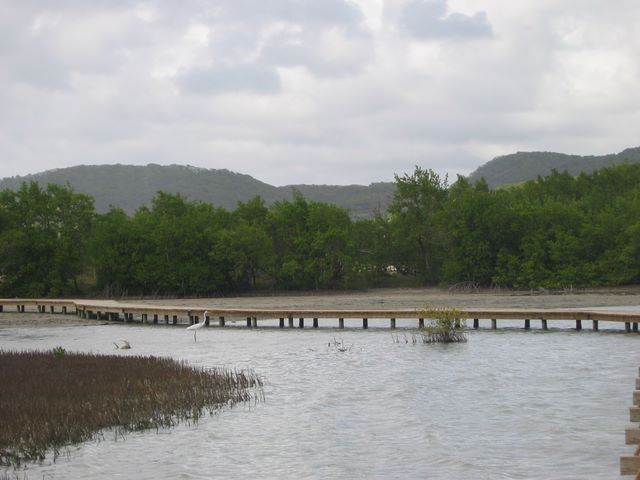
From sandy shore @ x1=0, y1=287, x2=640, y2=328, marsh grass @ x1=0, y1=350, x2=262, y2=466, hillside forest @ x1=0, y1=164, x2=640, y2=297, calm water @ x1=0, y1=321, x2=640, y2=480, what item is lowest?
calm water @ x1=0, y1=321, x2=640, y2=480

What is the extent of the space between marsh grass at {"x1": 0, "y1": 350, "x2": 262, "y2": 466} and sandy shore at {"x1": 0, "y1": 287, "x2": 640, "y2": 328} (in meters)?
24.7

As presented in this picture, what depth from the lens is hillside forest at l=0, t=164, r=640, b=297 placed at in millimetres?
68812

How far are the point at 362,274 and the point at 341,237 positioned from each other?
3735mm

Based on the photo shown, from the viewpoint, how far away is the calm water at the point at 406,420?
1473 centimetres

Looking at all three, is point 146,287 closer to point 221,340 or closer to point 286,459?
point 221,340

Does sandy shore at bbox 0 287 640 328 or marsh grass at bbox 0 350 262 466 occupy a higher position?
sandy shore at bbox 0 287 640 328

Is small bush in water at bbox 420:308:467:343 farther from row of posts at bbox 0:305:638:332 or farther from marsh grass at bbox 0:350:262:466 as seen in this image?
marsh grass at bbox 0:350:262:466

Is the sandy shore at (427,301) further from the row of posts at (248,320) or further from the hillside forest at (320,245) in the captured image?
the hillside forest at (320,245)

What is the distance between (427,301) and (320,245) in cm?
1689

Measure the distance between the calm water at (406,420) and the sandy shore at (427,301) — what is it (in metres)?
19.5

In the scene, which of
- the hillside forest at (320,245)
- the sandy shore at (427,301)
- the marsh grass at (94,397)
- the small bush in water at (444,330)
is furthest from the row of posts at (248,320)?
the marsh grass at (94,397)

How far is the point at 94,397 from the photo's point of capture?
1944cm

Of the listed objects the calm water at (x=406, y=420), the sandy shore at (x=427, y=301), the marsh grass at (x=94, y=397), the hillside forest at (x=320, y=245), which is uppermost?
the hillside forest at (x=320, y=245)

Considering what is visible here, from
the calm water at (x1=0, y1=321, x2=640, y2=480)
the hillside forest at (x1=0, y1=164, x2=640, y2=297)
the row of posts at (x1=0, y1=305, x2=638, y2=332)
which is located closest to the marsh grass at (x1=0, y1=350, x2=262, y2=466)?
the calm water at (x1=0, y1=321, x2=640, y2=480)
